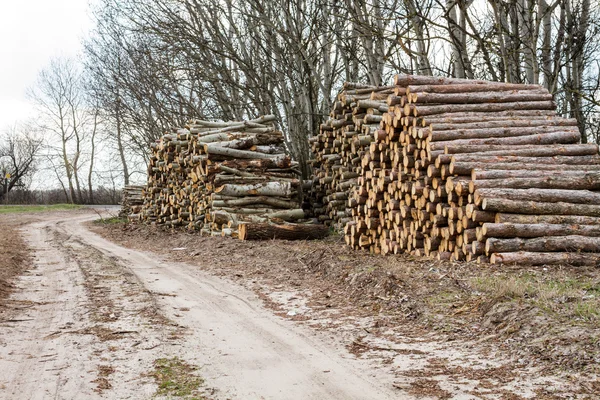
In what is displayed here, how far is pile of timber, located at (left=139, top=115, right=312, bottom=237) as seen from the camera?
15617 millimetres

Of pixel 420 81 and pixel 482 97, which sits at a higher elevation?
pixel 420 81

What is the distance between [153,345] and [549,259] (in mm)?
5067

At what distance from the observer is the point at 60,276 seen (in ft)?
33.3

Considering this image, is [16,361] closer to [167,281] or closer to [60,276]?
[167,281]

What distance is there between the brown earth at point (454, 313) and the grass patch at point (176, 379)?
4.69 feet

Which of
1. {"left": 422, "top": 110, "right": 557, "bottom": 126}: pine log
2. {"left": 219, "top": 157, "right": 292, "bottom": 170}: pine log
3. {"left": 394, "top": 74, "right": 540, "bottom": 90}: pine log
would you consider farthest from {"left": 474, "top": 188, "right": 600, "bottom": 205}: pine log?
{"left": 219, "top": 157, "right": 292, "bottom": 170}: pine log

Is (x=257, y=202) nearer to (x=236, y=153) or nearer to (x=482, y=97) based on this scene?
(x=236, y=153)

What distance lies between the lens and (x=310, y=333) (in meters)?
6.22

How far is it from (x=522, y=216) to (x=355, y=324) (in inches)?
127

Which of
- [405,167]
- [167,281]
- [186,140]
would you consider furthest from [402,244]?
[186,140]

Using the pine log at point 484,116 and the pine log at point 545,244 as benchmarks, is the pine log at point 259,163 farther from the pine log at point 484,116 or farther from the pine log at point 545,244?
A: the pine log at point 545,244

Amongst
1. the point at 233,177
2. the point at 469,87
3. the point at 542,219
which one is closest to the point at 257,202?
the point at 233,177

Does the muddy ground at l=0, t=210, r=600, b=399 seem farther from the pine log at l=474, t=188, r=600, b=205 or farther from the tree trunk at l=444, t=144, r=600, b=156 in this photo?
the tree trunk at l=444, t=144, r=600, b=156

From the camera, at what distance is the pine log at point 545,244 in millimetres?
8250
